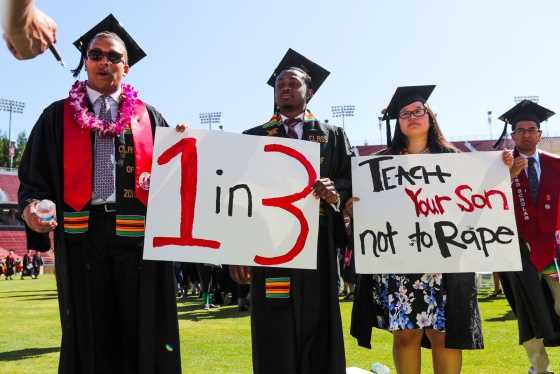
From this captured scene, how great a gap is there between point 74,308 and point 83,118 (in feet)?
3.47

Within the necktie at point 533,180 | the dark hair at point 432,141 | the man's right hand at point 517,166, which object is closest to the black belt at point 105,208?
the dark hair at point 432,141

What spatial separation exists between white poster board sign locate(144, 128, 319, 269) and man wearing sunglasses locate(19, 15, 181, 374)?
139mm

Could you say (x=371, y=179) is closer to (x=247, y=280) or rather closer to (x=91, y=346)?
(x=247, y=280)

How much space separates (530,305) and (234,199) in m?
2.90

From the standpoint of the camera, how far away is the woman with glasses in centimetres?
381

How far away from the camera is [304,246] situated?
11.8ft

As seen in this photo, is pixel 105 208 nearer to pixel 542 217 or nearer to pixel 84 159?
pixel 84 159

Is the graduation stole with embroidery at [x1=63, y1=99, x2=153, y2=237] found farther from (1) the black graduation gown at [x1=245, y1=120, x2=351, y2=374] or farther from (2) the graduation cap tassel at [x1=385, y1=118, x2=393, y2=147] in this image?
(2) the graduation cap tassel at [x1=385, y1=118, x2=393, y2=147]

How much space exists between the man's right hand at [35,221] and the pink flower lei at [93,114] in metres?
0.54

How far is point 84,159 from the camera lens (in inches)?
134

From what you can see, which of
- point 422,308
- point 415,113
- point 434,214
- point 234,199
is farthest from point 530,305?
point 234,199

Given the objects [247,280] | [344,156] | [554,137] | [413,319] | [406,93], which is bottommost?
[413,319]

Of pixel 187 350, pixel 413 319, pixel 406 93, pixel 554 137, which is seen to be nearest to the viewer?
pixel 413 319

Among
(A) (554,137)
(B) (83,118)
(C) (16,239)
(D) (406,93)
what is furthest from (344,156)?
(A) (554,137)
